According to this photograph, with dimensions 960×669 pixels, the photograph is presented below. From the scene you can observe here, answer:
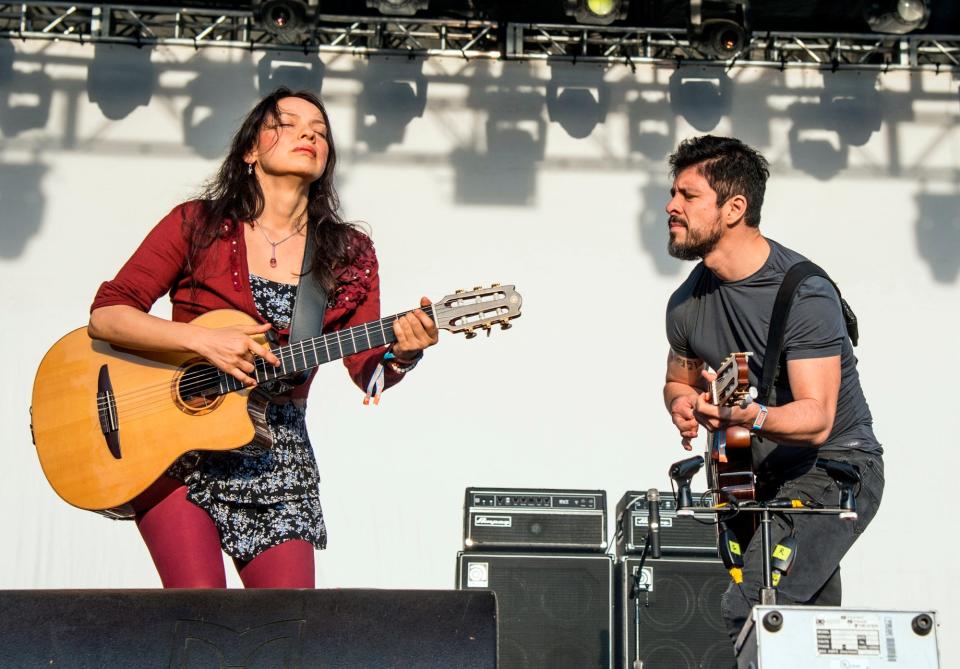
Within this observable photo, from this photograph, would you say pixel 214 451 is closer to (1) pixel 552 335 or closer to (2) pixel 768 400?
(2) pixel 768 400

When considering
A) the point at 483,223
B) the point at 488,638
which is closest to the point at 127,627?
the point at 488,638

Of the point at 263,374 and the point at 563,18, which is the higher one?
the point at 563,18

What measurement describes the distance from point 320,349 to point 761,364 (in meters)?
1.25

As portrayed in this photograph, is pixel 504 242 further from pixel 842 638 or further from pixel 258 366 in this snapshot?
pixel 842 638

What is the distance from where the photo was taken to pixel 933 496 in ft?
21.6

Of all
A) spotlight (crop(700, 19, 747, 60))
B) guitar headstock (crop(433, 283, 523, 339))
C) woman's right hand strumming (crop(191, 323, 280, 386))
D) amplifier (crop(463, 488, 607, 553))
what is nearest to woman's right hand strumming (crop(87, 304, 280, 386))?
woman's right hand strumming (crop(191, 323, 280, 386))

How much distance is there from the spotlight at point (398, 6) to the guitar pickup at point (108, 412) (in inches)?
159

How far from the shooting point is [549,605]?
5336mm

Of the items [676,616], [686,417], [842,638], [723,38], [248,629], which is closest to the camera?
[248,629]

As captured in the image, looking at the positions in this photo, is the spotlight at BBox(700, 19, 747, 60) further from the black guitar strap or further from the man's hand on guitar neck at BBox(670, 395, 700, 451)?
the black guitar strap

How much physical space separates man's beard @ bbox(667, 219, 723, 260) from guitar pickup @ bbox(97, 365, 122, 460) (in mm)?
1669

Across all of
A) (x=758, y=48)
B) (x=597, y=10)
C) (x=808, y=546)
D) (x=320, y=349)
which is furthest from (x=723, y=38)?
(x=320, y=349)

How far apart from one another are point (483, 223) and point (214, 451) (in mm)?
3977

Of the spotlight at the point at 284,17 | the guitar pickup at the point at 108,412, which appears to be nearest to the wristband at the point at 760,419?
the guitar pickup at the point at 108,412
